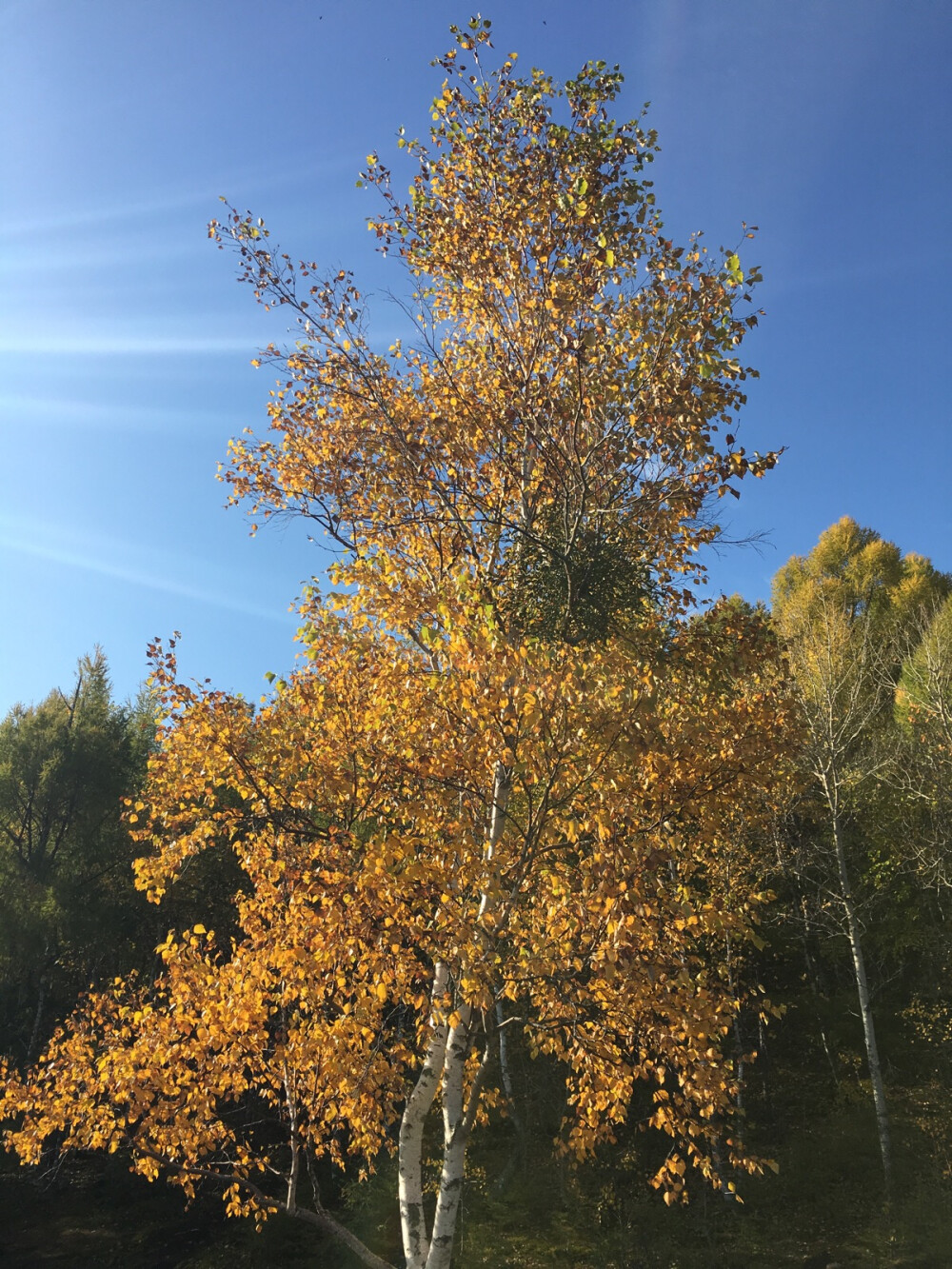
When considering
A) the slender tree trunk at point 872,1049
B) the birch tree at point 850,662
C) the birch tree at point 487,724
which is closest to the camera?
the birch tree at point 487,724

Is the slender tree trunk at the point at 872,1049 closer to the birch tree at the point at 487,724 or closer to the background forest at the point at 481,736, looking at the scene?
the background forest at the point at 481,736

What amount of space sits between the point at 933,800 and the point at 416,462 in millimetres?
16337

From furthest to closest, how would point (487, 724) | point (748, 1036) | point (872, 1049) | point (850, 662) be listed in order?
point (850, 662)
point (748, 1036)
point (872, 1049)
point (487, 724)

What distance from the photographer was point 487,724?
621cm

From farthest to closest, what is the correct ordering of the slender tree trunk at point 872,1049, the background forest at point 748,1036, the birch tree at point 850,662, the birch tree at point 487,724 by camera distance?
the birch tree at point 850,662, the slender tree trunk at point 872,1049, the background forest at point 748,1036, the birch tree at point 487,724

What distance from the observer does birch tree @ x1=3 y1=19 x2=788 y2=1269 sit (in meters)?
6.32

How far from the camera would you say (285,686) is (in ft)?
26.7

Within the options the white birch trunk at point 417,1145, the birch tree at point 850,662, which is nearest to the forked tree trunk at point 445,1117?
the white birch trunk at point 417,1145

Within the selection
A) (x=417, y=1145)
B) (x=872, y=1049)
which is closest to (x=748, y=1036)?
(x=872, y=1049)

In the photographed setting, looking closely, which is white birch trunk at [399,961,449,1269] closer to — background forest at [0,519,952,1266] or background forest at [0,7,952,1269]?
background forest at [0,7,952,1269]

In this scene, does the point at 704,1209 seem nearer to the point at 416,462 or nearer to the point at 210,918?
the point at 210,918

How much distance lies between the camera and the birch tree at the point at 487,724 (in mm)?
6320

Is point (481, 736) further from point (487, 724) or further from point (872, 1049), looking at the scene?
point (872, 1049)

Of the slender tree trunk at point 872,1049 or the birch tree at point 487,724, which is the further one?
the slender tree trunk at point 872,1049
